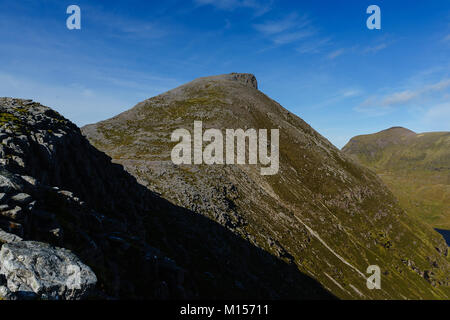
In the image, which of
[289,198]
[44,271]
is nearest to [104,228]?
[44,271]

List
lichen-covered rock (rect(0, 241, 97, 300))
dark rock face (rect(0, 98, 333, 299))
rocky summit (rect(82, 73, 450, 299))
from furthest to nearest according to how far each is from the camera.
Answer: rocky summit (rect(82, 73, 450, 299)) < dark rock face (rect(0, 98, 333, 299)) < lichen-covered rock (rect(0, 241, 97, 300))

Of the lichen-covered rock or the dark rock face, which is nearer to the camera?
the lichen-covered rock

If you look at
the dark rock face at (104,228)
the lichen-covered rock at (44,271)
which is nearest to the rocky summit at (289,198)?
the dark rock face at (104,228)

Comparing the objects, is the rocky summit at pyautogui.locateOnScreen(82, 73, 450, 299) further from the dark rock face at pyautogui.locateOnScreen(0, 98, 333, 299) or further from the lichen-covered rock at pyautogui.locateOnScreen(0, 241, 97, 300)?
the lichen-covered rock at pyautogui.locateOnScreen(0, 241, 97, 300)

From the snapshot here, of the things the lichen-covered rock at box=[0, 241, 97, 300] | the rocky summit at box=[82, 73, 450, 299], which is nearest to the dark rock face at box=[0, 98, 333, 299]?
the lichen-covered rock at box=[0, 241, 97, 300]

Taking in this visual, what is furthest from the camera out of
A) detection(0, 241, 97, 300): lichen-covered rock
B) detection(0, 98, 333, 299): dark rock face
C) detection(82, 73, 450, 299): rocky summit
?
detection(82, 73, 450, 299): rocky summit

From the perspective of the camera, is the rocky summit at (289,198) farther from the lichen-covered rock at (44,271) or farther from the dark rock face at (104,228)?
the lichen-covered rock at (44,271)
